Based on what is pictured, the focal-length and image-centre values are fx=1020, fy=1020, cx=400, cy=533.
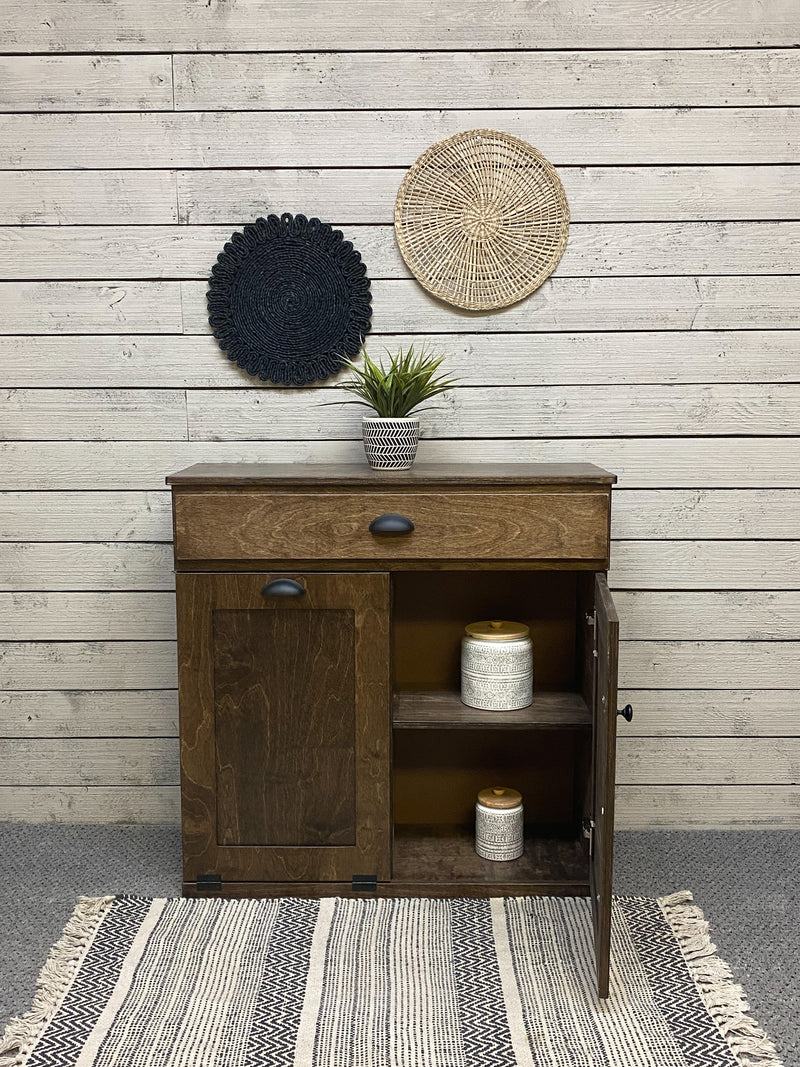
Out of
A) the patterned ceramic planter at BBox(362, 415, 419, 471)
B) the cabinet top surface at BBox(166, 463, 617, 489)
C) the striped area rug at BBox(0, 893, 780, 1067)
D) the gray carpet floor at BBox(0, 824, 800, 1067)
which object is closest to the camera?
the striped area rug at BBox(0, 893, 780, 1067)

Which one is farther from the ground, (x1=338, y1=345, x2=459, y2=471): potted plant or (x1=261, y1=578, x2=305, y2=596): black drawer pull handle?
(x1=338, y1=345, x2=459, y2=471): potted plant

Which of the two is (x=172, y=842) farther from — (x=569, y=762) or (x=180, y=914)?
(x=569, y=762)

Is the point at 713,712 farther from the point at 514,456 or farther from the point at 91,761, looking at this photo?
the point at 91,761

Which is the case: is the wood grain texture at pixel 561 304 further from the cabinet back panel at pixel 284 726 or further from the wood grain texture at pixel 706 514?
the cabinet back panel at pixel 284 726

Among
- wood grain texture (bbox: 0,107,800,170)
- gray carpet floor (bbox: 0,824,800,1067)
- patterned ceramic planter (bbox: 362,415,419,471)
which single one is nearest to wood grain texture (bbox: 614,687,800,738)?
gray carpet floor (bbox: 0,824,800,1067)

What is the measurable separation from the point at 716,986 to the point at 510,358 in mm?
1355

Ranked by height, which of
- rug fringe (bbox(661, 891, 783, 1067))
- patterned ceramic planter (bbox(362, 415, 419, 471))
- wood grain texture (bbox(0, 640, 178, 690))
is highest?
patterned ceramic planter (bbox(362, 415, 419, 471))

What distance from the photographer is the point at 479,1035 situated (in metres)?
1.68

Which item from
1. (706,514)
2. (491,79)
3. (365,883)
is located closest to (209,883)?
(365,883)

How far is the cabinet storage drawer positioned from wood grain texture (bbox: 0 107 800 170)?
816 millimetres

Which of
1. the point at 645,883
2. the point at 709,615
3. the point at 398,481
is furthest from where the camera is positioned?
the point at 709,615

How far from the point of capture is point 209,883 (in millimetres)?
2107

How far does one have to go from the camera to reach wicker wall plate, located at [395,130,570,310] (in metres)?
2.28

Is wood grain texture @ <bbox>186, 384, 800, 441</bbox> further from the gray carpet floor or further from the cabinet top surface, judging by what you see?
the gray carpet floor
